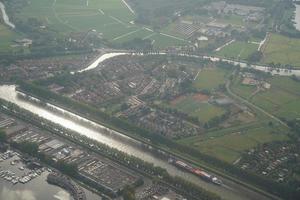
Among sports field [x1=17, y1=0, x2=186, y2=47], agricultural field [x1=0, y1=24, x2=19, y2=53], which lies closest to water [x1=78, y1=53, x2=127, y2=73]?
sports field [x1=17, y1=0, x2=186, y2=47]

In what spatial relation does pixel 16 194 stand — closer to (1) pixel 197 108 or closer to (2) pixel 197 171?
(2) pixel 197 171

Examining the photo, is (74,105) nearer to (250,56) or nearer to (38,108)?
(38,108)

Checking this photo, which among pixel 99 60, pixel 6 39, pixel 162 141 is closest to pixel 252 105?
pixel 162 141

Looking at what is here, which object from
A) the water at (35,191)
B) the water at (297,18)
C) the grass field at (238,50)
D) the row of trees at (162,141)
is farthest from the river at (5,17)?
the water at (297,18)

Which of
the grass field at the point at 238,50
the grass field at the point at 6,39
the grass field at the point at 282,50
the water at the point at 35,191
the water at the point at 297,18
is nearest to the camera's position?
the water at the point at 35,191

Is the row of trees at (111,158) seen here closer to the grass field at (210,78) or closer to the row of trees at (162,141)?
the row of trees at (162,141)

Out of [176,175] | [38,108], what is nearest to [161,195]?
[176,175]

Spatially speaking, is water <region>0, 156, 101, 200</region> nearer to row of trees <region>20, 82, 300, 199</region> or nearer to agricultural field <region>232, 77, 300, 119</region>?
row of trees <region>20, 82, 300, 199</region>
